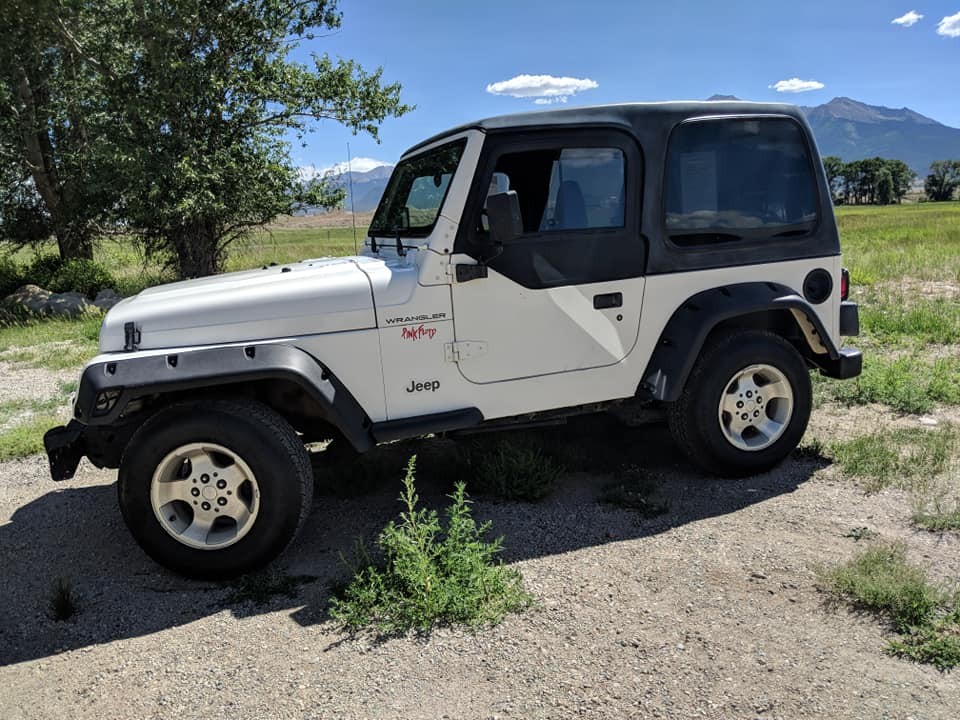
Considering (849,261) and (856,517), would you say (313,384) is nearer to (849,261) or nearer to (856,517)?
(856,517)

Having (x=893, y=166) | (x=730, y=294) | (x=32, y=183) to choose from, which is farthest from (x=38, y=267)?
(x=893, y=166)

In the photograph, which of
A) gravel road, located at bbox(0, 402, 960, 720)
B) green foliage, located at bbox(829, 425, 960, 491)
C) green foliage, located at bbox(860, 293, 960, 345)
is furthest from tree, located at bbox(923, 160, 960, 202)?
gravel road, located at bbox(0, 402, 960, 720)

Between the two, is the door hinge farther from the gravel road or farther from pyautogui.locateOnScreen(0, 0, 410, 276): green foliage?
pyautogui.locateOnScreen(0, 0, 410, 276): green foliage

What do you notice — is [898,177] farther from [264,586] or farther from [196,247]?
[264,586]

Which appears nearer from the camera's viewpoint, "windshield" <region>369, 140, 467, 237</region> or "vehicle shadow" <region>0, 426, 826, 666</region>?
"vehicle shadow" <region>0, 426, 826, 666</region>

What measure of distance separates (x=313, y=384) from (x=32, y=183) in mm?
Answer: 17732

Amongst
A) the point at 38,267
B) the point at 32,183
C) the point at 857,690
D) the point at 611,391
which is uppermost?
the point at 32,183

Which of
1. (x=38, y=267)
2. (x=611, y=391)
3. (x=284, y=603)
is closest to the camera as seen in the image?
(x=284, y=603)

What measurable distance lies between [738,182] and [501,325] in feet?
6.24

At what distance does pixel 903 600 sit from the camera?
3197mm

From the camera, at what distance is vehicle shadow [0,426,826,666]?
3592 mm

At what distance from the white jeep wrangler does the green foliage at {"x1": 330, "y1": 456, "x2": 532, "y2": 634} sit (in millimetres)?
631

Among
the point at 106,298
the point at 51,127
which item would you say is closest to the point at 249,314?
the point at 106,298

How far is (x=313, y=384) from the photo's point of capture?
374cm
